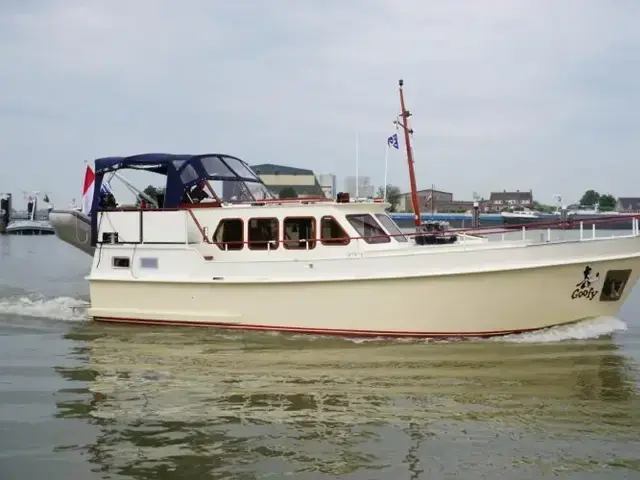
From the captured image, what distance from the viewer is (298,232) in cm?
1216

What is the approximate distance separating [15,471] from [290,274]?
20.5ft

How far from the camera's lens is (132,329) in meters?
12.5

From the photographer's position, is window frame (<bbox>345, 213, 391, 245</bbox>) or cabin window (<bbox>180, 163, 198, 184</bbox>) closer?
window frame (<bbox>345, 213, 391, 245</bbox>)

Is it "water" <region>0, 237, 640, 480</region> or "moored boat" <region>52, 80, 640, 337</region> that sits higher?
"moored boat" <region>52, 80, 640, 337</region>

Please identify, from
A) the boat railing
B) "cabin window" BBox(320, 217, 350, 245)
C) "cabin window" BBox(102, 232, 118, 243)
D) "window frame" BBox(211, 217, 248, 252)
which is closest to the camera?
the boat railing

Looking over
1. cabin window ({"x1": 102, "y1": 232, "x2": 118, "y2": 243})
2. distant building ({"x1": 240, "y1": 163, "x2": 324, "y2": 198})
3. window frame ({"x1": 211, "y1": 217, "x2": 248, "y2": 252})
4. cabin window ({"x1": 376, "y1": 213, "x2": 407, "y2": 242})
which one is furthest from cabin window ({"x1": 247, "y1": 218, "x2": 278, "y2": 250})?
distant building ({"x1": 240, "y1": 163, "x2": 324, "y2": 198})

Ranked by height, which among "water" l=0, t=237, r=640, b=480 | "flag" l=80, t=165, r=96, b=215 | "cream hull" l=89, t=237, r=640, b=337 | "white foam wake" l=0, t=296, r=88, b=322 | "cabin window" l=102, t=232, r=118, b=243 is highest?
"flag" l=80, t=165, r=96, b=215

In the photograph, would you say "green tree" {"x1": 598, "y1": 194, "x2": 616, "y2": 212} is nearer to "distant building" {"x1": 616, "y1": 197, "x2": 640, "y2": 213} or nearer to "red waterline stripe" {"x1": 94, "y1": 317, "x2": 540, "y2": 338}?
"distant building" {"x1": 616, "y1": 197, "x2": 640, "y2": 213}

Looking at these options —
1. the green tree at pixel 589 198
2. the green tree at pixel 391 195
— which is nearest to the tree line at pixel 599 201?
the green tree at pixel 589 198

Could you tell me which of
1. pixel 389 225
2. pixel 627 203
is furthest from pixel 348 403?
pixel 627 203

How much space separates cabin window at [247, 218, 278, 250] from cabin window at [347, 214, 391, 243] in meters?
1.48

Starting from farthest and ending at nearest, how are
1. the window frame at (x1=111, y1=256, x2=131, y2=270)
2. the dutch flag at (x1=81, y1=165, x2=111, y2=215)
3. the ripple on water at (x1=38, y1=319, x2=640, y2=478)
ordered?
the dutch flag at (x1=81, y1=165, x2=111, y2=215) → the window frame at (x1=111, y1=256, x2=131, y2=270) → the ripple on water at (x1=38, y1=319, x2=640, y2=478)

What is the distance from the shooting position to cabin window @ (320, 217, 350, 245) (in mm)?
11766

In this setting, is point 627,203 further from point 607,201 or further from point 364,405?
point 364,405
